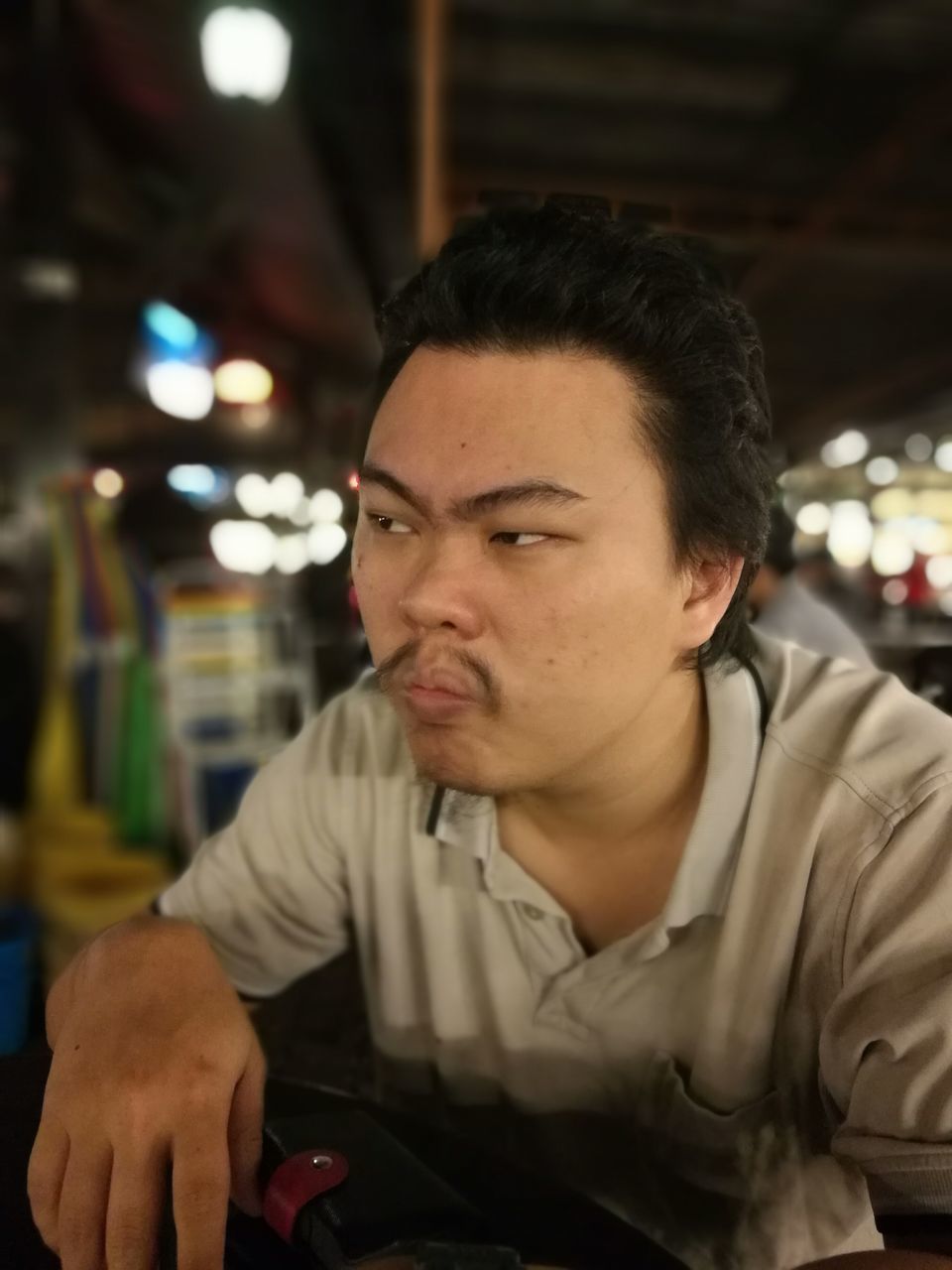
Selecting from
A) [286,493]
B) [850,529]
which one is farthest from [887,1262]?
[850,529]

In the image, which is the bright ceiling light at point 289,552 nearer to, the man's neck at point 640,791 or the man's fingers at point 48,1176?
the man's neck at point 640,791

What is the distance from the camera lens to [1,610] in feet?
28.8

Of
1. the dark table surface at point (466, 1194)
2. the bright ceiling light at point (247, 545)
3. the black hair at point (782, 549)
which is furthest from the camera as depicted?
the bright ceiling light at point (247, 545)

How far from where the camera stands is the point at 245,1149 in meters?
0.97

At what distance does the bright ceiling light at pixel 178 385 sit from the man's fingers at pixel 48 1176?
716 centimetres

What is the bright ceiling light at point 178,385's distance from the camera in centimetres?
738

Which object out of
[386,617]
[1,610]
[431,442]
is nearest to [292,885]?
[386,617]

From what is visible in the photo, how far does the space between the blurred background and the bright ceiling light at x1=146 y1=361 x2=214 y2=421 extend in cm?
2

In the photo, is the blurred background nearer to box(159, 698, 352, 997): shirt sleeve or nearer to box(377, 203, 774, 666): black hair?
box(159, 698, 352, 997): shirt sleeve

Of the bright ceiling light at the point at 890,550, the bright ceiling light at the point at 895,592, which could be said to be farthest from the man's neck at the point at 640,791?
the bright ceiling light at the point at 890,550

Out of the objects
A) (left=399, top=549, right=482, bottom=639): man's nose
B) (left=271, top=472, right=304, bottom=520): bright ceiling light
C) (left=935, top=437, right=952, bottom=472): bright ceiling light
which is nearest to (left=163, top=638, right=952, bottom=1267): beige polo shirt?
(left=399, top=549, right=482, bottom=639): man's nose

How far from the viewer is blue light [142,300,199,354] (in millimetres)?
7102

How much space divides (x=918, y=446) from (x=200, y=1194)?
14195 millimetres

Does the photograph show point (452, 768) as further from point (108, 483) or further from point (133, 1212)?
point (108, 483)
